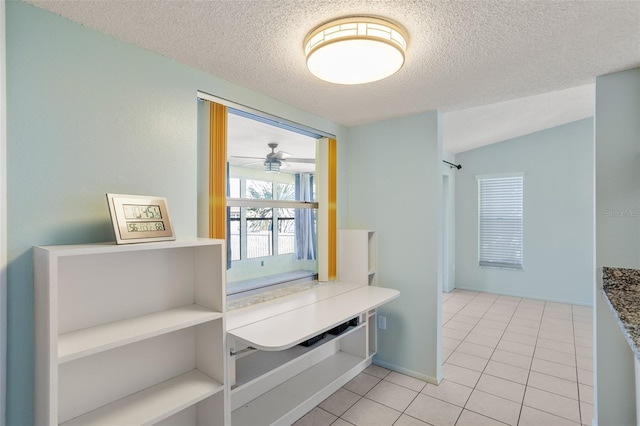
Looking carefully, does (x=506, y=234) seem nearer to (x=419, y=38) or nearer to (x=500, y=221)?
(x=500, y=221)

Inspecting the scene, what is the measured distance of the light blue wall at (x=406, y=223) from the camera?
2.64 metres

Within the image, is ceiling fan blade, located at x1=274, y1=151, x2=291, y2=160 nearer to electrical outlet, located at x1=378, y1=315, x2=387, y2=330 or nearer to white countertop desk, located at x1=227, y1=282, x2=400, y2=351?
white countertop desk, located at x1=227, y1=282, x2=400, y2=351

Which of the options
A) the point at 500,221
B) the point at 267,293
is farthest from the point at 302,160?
the point at 500,221

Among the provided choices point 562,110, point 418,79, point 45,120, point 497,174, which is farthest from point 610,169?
point 497,174

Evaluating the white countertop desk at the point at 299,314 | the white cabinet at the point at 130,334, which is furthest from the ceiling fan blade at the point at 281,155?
the white cabinet at the point at 130,334

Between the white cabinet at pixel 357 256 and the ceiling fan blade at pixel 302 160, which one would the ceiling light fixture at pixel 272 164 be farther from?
the white cabinet at pixel 357 256

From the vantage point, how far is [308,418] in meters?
2.16

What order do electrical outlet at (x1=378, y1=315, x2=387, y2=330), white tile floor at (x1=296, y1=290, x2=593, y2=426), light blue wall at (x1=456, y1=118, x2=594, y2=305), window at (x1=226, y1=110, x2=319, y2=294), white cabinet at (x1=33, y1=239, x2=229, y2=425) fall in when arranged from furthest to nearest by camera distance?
light blue wall at (x1=456, y1=118, x2=594, y2=305) → electrical outlet at (x1=378, y1=315, x2=387, y2=330) → window at (x1=226, y1=110, x2=319, y2=294) → white tile floor at (x1=296, y1=290, x2=593, y2=426) → white cabinet at (x1=33, y1=239, x2=229, y2=425)

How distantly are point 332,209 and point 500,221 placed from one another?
385 centimetres

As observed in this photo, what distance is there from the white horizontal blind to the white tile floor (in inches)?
58.3

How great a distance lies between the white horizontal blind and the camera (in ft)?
17.1

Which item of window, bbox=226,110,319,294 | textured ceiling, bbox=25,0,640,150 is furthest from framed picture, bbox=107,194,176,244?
window, bbox=226,110,319,294

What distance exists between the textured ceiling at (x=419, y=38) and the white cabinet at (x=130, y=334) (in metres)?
1.01

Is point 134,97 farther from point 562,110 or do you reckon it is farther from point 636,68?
point 562,110
